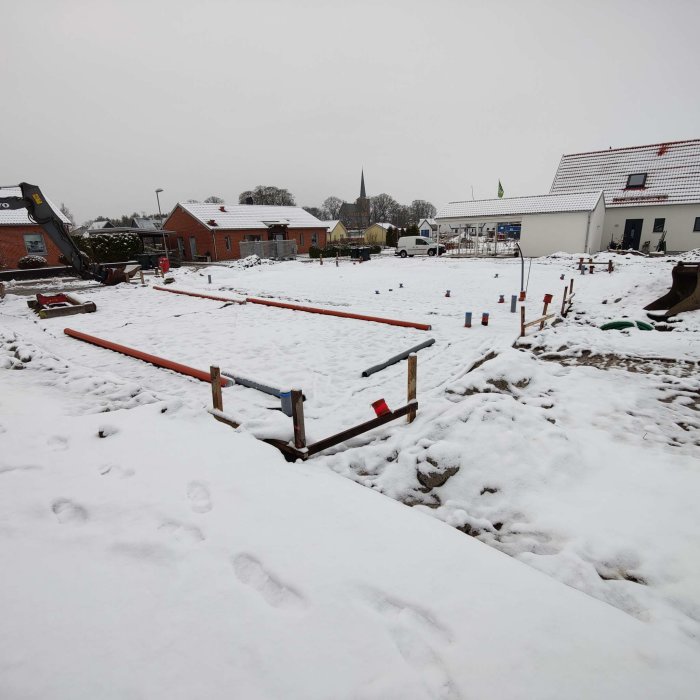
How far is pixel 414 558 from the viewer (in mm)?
3033

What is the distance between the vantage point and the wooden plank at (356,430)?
4.43 m

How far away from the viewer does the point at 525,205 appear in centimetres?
2980

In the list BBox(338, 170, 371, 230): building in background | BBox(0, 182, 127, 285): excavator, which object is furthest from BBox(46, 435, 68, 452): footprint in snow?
BBox(338, 170, 371, 230): building in background

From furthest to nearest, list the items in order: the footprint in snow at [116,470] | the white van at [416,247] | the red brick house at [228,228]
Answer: the red brick house at [228,228], the white van at [416,247], the footprint in snow at [116,470]

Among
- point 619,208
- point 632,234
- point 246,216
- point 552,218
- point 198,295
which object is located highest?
point 246,216

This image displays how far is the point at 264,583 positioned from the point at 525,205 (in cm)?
3263

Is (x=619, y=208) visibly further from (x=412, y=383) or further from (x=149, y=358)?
(x=149, y=358)

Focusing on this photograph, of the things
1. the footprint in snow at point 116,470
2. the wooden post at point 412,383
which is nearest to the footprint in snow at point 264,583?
the footprint in snow at point 116,470

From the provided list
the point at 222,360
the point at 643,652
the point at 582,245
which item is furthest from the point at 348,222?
the point at 643,652

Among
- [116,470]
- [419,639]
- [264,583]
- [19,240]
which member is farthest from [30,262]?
[419,639]

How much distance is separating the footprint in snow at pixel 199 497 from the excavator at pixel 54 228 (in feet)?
51.3

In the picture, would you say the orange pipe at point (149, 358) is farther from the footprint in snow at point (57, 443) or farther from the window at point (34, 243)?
the window at point (34, 243)

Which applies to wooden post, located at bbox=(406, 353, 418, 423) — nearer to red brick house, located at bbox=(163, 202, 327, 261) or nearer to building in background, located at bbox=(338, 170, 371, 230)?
red brick house, located at bbox=(163, 202, 327, 261)

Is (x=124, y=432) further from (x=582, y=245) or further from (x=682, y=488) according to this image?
(x=582, y=245)
